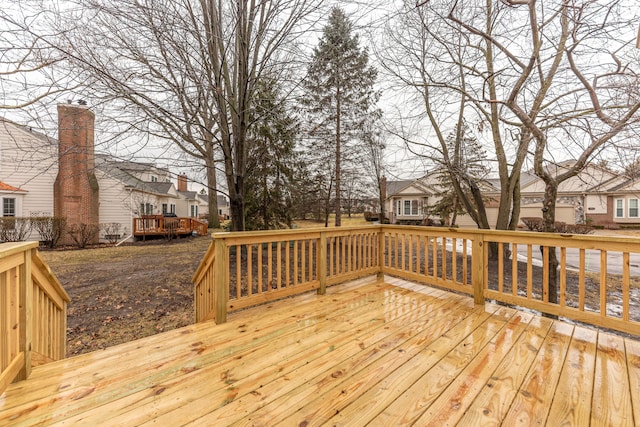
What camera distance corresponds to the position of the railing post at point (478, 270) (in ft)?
10.6

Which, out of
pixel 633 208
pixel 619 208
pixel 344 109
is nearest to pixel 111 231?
pixel 344 109

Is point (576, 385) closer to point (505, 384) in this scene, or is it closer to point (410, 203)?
point (505, 384)

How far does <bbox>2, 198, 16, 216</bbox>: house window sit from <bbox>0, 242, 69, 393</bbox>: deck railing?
1337 cm

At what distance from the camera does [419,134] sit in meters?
5.96

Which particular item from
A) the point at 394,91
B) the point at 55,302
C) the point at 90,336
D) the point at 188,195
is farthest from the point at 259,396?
the point at 188,195

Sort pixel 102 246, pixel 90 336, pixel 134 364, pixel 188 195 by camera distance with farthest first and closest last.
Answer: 1. pixel 188 195
2. pixel 102 246
3. pixel 90 336
4. pixel 134 364

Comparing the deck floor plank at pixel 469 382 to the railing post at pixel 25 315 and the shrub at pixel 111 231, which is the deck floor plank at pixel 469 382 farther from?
the shrub at pixel 111 231

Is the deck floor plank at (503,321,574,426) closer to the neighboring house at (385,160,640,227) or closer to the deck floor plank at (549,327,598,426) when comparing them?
the deck floor plank at (549,327,598,426)

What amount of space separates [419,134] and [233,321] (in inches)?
210

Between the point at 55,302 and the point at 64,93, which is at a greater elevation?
the point at 64,93

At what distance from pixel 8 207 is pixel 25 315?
14.3 metres

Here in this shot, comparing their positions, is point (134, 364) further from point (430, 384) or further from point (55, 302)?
point (430, 384)

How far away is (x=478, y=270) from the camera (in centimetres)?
326

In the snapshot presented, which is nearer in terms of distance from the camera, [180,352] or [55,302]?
[180,352]
